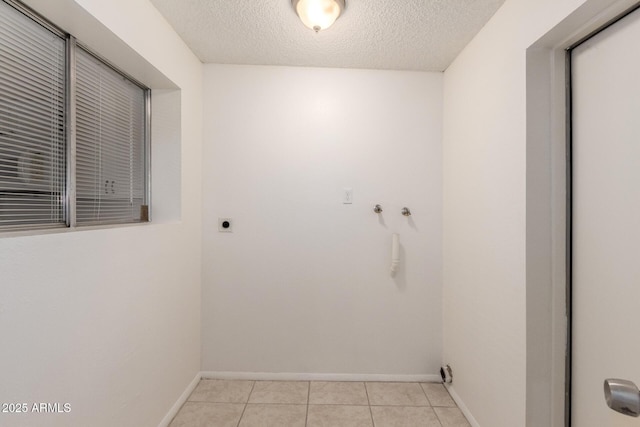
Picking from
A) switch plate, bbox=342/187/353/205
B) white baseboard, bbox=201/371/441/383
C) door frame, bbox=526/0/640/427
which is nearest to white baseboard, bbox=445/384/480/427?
white baseboard, bbox=201/371/441/383

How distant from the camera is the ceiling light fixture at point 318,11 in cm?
136

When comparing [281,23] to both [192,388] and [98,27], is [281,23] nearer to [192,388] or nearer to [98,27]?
[98,27]

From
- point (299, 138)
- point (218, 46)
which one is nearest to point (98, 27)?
point (218, 46)

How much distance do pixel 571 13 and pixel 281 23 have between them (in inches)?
51.2

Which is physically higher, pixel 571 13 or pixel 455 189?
pixel 571 13

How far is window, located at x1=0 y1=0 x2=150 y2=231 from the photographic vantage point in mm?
982

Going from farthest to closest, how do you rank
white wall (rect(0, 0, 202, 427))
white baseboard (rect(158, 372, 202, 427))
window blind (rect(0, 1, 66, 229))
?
white baseboard (rect(158, 372, 202, 427)) < window blind (rect(0, 1, 66, 229)) < white wall (rect(0, 0, 202, 427))

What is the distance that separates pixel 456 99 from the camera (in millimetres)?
1887

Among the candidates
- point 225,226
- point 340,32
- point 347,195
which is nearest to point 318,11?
point 340,32

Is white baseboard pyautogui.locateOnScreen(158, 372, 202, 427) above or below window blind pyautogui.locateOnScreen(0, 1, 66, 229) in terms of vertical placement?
below

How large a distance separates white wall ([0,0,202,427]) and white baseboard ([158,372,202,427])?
0.11 ft

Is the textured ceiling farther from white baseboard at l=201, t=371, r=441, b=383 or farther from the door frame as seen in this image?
white baseboard at l=201, t=371, r=441, b=383

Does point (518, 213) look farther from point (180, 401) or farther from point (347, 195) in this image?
point (180, 401)

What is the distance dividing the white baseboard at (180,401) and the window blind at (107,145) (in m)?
1.15
